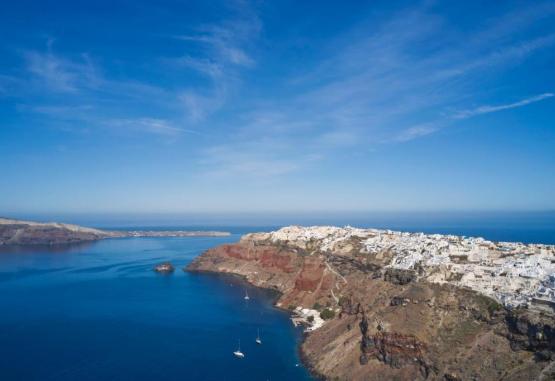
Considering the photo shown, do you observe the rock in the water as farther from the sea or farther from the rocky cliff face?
the rocky cliff face

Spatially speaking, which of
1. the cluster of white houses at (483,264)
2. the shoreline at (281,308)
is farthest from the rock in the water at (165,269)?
the cluster of white houses at (483,264)

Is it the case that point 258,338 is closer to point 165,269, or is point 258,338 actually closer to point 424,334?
point 424,334

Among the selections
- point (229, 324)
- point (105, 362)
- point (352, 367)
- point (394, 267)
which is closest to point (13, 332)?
point (105, 362)

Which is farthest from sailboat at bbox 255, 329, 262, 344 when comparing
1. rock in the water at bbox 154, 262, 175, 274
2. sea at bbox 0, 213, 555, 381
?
rock in the water at bbox 154, 262, 175, 274

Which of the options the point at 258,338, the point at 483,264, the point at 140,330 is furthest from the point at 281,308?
the point at 483,264

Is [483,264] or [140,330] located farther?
[140,330]

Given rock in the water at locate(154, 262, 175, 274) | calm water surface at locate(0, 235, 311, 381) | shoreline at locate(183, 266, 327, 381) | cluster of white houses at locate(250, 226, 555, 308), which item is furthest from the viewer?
rock in the water at locate(154, 262, 175, 274)

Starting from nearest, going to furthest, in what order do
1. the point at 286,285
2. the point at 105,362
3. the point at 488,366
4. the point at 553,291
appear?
the point at 488,366
the point at 553,291
the point at 105,362
the point at 286,285

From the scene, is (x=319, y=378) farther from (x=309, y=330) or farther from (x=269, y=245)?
(x=269, y=245)
